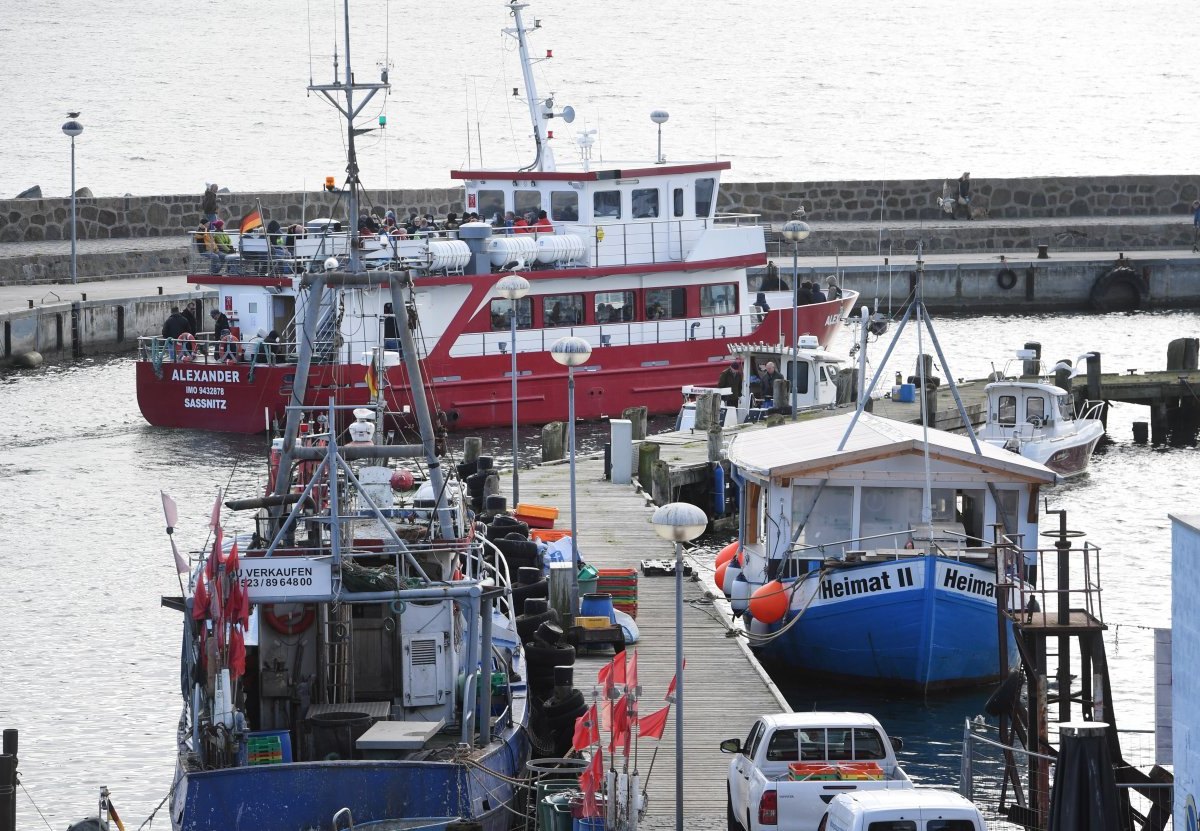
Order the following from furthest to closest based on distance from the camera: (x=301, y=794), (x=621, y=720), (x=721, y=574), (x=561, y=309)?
(x=561, y=309) → (x=721, y=574) → (x=621, y=720) → (x=301, y=794)

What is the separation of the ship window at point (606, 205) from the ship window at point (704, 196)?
1.85m

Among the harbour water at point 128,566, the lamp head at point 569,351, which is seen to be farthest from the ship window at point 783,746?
the lamp head at point 569,351

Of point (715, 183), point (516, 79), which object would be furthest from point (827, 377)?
point (516, 79)

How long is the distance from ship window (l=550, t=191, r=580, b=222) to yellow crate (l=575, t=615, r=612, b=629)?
19515mm

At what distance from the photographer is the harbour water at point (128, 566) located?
810 inches

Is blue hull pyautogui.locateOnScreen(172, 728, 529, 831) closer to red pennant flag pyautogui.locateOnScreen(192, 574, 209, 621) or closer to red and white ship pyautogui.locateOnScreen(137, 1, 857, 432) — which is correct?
red pennant flag pyautogui.locateOnScreen(192, 574, 209, 621)

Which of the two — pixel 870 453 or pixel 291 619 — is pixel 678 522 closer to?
pixel 291 619

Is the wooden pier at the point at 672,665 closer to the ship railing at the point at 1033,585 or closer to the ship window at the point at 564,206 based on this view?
the ship railing at the point at 1033,585

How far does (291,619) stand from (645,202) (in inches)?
985

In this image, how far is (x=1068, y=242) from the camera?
57.6m

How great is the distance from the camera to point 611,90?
135750 mm

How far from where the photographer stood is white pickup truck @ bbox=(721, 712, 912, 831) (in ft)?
48.2

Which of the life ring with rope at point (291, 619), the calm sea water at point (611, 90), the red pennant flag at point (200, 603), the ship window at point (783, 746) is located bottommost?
the ship window at point (783, 746)

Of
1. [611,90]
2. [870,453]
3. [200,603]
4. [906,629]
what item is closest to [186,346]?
[870,453]
